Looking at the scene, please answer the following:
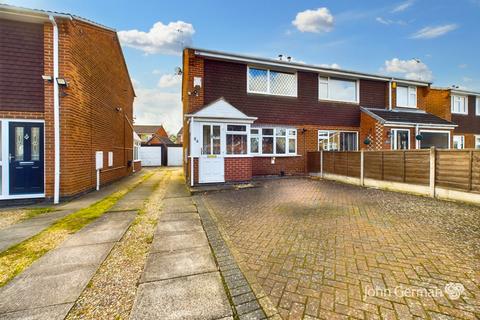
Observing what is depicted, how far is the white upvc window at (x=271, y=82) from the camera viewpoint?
467 inches

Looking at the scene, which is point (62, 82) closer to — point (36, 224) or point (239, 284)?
point (36, 224)

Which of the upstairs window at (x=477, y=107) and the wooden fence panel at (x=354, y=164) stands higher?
the upstairs window at (x=477, y=107)

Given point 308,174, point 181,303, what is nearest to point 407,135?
point 308,174

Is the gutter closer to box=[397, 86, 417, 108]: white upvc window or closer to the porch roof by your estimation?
the porch roof

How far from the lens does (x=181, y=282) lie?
2.47m

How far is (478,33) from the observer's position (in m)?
13.5

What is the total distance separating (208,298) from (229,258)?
87 centimetres

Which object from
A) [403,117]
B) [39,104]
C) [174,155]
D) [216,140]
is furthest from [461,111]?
[174,155]

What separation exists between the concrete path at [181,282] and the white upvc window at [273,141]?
26.6 ft

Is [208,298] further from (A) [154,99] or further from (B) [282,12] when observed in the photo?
(A) [154,99]

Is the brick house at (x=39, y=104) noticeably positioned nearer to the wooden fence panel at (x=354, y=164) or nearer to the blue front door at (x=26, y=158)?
the blue front door at (x=26, y=158)

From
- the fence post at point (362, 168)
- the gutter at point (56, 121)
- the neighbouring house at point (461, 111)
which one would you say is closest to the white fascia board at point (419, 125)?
the fence post at point (362, 168)

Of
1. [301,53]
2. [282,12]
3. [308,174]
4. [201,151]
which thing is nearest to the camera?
[201,151]

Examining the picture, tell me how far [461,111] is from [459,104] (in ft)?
2.08
